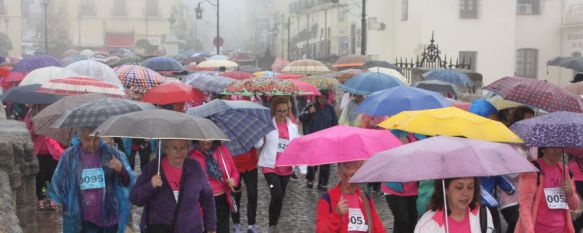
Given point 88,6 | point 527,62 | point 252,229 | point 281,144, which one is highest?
point 88,6

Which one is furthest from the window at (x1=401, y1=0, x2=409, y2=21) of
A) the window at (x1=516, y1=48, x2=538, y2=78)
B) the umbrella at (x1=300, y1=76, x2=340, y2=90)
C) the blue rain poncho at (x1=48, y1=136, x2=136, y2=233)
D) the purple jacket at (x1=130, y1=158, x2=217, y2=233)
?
the purple jacket at (x1=130, y1=158, x2=217, y2=233)

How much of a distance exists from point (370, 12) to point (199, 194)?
3323 centimetres

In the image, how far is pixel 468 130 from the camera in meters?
6.57

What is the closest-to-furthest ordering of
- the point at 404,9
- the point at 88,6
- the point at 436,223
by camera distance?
1. the point at 436,223
2. the point at 404,9
3. the point at 88,6

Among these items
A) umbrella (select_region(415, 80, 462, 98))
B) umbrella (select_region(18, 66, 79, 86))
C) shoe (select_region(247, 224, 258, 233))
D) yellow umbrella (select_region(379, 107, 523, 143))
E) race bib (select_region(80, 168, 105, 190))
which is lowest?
shoe (select_region(247, 224, 258, 233))

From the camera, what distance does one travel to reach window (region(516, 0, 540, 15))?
36438 millimetres

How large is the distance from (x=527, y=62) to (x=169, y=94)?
1045 inches

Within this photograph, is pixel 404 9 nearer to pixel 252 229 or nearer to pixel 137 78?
pixel 137 78

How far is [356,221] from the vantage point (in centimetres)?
574

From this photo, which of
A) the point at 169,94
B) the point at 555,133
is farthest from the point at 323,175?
the point at 555,133

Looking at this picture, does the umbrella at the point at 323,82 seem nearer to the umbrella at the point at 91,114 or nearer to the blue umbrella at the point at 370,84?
the blue umbrella at the point at 370,84

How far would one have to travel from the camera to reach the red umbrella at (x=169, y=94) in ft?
42.1

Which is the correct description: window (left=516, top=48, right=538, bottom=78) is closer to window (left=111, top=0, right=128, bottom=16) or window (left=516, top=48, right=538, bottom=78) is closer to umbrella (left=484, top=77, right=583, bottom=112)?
umbrella (left=484, top=77, right=583, bottom=112)

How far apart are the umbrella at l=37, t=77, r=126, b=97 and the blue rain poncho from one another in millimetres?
3530
